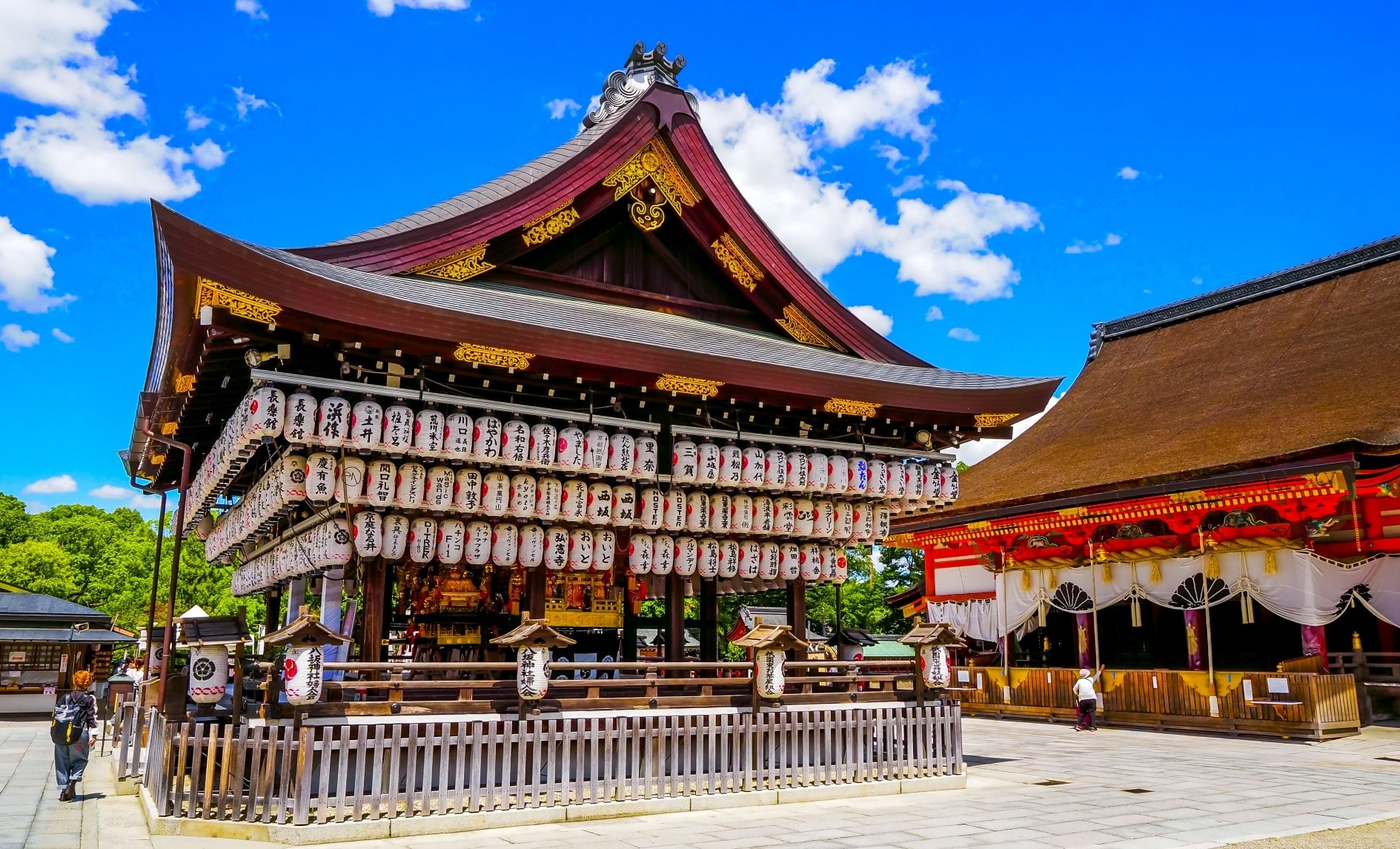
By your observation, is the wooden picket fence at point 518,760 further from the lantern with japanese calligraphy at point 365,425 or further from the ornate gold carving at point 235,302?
the ornate gold carving at point 235,302

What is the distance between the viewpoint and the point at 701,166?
1501 centimetres

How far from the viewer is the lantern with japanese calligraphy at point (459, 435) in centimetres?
1142

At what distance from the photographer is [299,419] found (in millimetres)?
10562

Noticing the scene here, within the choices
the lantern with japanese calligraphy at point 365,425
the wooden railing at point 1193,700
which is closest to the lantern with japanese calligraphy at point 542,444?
the lantern with japanese calligraphy at point 365,425

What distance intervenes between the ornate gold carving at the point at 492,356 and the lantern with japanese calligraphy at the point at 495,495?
1407mm

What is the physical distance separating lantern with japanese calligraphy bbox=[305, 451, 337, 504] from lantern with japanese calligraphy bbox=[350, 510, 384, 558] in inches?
18.8

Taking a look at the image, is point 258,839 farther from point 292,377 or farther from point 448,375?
point 448,375

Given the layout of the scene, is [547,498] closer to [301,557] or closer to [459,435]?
[459,435]

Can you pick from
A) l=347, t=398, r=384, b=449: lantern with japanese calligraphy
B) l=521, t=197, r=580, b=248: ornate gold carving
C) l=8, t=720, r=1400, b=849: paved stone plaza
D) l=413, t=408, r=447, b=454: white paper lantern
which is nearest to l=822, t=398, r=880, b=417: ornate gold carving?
l=521, t=197, r=580, b=248: ornate gold carving

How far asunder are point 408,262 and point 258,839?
7.39 metres

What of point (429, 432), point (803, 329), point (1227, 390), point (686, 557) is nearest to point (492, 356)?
point (429, 432)

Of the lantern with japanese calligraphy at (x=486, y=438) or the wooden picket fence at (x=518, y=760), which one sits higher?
the lantern with japanese calligraphy at (x=486, y=438)

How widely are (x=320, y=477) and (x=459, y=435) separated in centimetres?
160

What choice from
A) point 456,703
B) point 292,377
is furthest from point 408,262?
point 456,703
